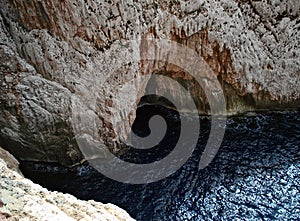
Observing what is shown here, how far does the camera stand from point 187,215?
11430mm

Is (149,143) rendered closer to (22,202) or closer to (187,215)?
(187,215)

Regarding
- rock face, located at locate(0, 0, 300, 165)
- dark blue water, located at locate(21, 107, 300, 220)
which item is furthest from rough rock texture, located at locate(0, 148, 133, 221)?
rock face, located at locate(0, 0, 300, 165)

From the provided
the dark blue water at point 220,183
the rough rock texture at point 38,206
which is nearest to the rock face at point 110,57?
the dark blue water at point 220,183

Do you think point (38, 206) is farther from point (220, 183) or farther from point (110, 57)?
point (110, 57)

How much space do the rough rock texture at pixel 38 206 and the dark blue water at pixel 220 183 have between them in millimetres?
6458

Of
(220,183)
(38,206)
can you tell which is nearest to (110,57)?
(220,183)

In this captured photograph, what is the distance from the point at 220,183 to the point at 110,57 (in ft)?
21.3

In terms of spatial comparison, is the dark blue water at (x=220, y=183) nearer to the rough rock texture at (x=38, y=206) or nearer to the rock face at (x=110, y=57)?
the rock face at (x=110, y=57)

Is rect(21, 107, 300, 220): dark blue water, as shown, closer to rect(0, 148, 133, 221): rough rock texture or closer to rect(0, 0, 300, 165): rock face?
rect(0, 0, 300, 165): rock face

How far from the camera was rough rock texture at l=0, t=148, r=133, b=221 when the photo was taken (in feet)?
14.2

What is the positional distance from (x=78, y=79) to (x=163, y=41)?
13.8 feet

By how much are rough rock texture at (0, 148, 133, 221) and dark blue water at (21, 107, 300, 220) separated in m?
6.46

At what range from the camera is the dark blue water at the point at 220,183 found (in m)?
11.5

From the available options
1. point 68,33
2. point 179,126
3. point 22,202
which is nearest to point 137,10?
point 68,33
